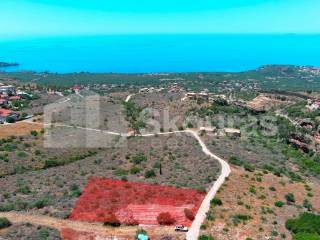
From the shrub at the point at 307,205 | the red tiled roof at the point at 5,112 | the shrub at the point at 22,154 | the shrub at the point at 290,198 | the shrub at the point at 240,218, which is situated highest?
the red tiled roof at the point at 5,112

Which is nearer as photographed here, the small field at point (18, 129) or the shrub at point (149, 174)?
the shrub at point (149, 174)

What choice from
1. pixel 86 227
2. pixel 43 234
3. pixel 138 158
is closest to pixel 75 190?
pixel 86 227

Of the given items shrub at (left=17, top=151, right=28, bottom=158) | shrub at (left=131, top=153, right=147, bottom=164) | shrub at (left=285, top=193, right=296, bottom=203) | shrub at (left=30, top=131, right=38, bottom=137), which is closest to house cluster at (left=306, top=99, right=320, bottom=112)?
shrub at (left=131, top=153, right=147, bottom=164)

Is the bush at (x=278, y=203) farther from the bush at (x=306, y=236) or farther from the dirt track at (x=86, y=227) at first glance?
the dirt track at (x=86, y=227)

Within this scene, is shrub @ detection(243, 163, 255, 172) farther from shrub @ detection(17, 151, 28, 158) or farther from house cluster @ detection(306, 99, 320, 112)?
house cluster @ detection(306, 99, 320, 112)

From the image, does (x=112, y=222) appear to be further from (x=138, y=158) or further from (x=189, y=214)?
(x=138, y=158)

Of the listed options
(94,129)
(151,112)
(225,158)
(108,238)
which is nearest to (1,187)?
(108,238)

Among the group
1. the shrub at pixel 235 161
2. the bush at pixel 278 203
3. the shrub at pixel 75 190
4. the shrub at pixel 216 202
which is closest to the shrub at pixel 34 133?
the shrub at pixel 75 190

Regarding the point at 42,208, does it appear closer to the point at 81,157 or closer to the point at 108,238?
the point at 108,238
